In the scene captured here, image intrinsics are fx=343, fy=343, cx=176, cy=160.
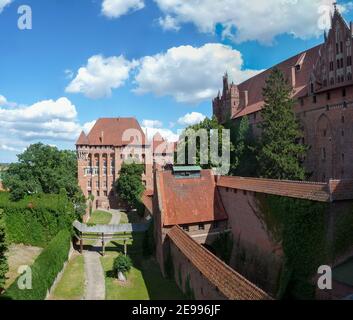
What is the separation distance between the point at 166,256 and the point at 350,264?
14.7m

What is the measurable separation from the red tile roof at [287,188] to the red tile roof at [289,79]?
20452mm

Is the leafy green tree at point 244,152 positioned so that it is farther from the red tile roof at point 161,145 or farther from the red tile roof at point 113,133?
the red tile roof at point 161,145

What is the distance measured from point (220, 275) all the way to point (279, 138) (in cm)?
2393

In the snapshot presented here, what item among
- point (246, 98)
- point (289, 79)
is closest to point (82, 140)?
point (246, 98)

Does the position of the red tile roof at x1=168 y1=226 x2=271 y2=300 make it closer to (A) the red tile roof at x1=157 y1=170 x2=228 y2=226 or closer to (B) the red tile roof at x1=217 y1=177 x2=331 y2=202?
(A) the red tile roof at x1=157 y1=170 x2=228 y2=226

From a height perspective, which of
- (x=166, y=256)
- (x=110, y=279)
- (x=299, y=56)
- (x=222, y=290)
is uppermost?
(x=299, y=56)

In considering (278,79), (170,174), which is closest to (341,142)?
(278,79)

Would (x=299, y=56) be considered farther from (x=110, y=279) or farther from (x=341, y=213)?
(x=110, y=279)

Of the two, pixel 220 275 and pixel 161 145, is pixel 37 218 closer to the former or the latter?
pixel 220 275

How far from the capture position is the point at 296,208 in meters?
21.8

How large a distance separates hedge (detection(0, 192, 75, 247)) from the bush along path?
412 cm
